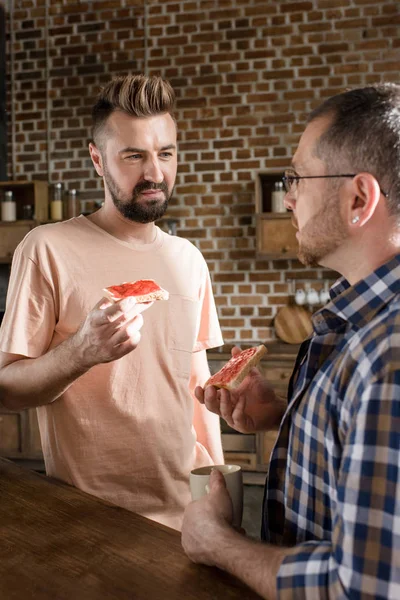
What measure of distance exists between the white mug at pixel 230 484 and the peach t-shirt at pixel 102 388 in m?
0.59

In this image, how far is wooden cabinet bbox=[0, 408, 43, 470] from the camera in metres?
4.88

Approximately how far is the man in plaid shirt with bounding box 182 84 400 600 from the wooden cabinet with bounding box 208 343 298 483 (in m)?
3.28

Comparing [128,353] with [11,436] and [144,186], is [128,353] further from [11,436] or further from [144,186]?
[11,436]

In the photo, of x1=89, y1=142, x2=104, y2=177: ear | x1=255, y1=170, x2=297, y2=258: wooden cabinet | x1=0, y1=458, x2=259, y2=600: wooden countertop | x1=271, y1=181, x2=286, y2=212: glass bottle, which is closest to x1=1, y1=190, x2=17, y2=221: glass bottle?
x1=255, y1=170, x2=297, y2=258: wooden cabinet

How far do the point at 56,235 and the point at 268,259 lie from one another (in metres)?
3.15

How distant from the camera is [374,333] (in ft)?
3.08

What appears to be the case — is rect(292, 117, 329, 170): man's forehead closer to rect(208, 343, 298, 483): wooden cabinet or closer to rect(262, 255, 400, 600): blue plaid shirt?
rect(262, 255, 400, 600): blue plaid shirt

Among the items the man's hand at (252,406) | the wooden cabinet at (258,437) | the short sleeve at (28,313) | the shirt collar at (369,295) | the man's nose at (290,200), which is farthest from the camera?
the wooden cabinet at (258,437)

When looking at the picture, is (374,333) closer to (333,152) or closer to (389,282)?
(389,282)

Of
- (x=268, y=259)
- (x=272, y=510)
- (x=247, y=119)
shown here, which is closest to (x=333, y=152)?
(x=272, y=510)

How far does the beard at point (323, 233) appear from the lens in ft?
3.74

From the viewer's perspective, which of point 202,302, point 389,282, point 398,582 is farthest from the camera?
point 202,302

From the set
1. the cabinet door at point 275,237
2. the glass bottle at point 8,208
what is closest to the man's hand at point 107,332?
the cabinet door at point 275,237

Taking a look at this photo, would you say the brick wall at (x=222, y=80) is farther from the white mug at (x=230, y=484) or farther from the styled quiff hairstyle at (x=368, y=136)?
the styled quiff hairstyle at (x=368, y=136)
